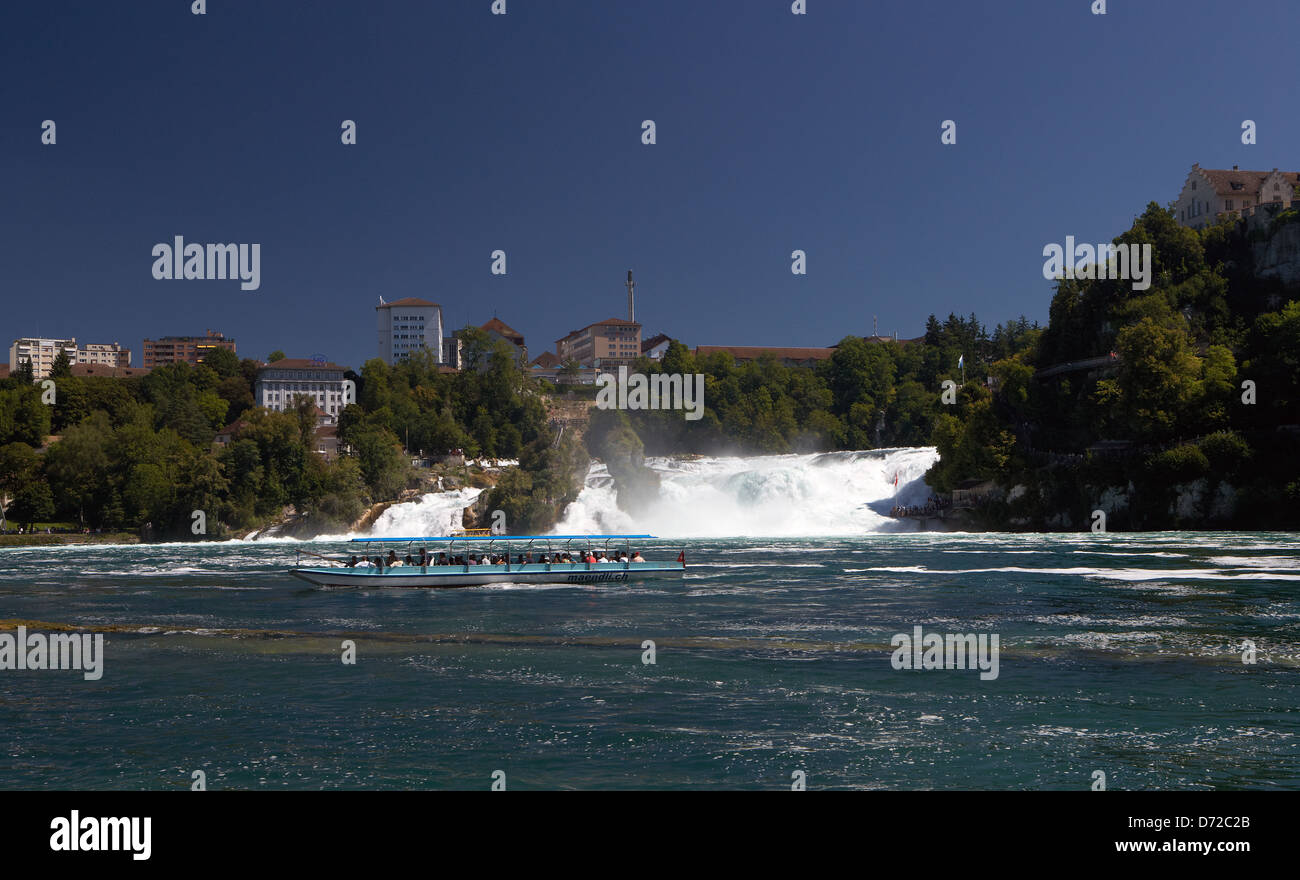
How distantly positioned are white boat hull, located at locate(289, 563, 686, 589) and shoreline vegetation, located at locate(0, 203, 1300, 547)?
136 feet

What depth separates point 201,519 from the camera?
3312 inches

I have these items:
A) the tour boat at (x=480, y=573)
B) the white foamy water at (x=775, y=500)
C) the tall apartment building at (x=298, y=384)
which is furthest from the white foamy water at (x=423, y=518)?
the tall apartment building at (x=298, y=384)

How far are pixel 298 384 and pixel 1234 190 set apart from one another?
416 ft

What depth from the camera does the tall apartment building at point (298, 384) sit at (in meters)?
158

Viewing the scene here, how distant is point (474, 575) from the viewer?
4194cm

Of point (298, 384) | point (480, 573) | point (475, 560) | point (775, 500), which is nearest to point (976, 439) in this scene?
point (775, 500)

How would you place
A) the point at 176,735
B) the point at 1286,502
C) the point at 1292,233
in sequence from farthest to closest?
the point at 1292,233 < the point at 1286,502 < the point at 176,735

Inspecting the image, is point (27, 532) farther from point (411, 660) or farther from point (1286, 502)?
point (1286, 502)

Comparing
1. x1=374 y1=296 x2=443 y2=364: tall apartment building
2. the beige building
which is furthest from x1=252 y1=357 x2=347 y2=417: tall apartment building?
the beige building

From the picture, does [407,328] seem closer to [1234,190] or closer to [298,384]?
[298,384]

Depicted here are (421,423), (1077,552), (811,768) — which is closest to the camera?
(811,768)

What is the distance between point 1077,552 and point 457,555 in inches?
1185

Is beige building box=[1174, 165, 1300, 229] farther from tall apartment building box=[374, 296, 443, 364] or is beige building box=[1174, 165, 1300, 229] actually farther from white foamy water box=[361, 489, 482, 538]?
tall apartment building box=[374, 296, 443, 364]
